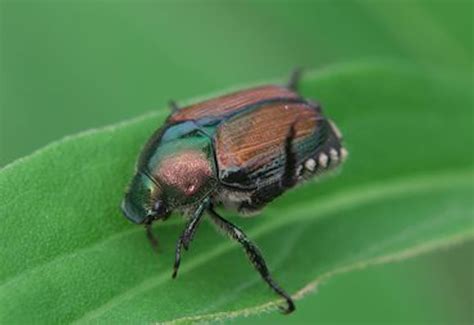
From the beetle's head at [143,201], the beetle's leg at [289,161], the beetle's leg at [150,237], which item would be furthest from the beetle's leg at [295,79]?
the beetle's leg at [150,237]

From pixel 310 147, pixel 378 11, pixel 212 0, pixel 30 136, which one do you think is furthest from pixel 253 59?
pixel 310 147

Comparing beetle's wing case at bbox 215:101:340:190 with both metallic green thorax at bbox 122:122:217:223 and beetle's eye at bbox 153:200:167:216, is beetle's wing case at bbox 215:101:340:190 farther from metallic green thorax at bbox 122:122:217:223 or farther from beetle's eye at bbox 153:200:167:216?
beetle's eye at bbox 153:200:167:216

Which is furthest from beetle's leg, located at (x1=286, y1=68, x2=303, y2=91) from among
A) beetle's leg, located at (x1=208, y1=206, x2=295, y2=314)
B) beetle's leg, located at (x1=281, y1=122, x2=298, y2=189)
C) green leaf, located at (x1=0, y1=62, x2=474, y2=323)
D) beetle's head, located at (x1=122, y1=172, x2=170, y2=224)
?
beetle's head, located at (x1=122, y1=172, x2=170, y2=224)

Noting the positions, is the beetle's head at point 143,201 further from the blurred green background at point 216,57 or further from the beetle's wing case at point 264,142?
the blurred green background at point 216,57

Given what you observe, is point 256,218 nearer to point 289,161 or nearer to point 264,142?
point 289,161

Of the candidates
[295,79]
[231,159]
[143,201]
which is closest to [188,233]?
[143,201]

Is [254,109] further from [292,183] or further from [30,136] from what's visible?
[30,136]
